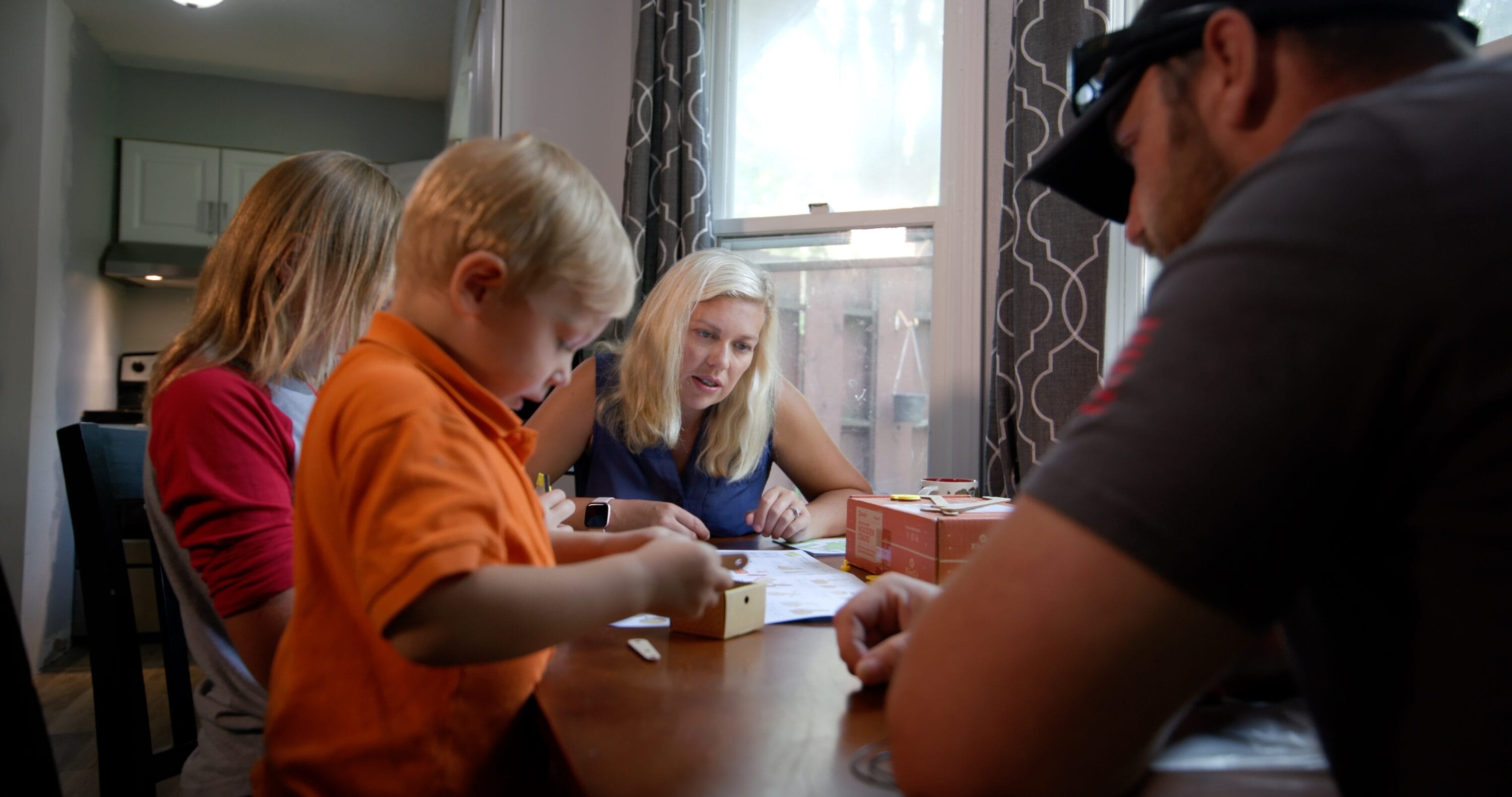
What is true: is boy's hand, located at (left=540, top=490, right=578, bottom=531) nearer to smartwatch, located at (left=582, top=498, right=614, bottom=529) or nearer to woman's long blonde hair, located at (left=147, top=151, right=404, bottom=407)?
smartwatch, located at (left=582, top=498, right=614, bottom=529)

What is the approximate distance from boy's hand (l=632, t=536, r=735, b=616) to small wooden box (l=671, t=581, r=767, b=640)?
85mm

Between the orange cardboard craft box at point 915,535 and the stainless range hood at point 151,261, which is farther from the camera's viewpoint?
the stainless range hood at point 151,261

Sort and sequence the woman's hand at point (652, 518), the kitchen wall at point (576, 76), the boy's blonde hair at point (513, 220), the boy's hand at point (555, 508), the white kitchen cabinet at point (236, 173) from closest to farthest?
the boy's blonde hair at point (513, 220), the boy's hand at point (555, 508), the woman's hand at point (652, 518), the kitchen wall at point (576, 76), the white kitchen cabinet at point (236, 173)

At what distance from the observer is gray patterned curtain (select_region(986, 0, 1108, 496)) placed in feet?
6.89

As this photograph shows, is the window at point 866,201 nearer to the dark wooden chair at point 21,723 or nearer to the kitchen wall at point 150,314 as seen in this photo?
the dark wooden chair at point 21,723

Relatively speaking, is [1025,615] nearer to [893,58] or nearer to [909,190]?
[909,190]

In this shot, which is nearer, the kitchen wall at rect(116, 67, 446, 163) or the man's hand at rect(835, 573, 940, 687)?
the man's hand at rect(835, 573, 940, 687)

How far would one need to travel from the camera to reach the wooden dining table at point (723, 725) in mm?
569

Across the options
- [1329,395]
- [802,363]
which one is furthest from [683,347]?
[1329,395]

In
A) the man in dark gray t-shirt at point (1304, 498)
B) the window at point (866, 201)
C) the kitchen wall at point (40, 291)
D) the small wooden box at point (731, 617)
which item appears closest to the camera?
the man in dark gray t-shirt at point (1304, 498)

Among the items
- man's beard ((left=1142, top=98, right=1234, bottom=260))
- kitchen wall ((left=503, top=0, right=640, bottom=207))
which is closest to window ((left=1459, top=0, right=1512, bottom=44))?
man's beard ((left=1142, top=98, right=1234, bottom=260))

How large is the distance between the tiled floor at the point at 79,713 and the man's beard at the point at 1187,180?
261 centimetres

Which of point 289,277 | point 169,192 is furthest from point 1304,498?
point 169,192

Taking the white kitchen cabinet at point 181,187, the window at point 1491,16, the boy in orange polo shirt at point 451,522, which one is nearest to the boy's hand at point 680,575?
the boy in orange polo shirt at point 451,522
